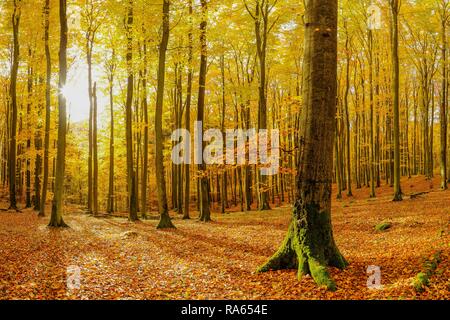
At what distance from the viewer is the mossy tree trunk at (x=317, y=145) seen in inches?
243

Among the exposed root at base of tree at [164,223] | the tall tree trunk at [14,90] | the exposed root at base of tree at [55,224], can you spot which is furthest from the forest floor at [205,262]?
the tall tree trunk at [14,90]

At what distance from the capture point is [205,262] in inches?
311

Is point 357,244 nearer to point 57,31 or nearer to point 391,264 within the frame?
point 391,264

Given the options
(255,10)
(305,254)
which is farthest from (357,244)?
(255,10)

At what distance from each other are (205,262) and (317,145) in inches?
152

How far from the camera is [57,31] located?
19.6m

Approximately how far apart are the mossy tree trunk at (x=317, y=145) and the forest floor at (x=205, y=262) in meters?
0.55

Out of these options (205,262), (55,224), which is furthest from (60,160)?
(205,262)

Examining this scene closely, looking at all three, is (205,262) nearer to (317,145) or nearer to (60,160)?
(317,145)

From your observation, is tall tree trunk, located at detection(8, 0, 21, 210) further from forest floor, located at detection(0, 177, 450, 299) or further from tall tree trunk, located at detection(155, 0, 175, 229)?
tall tree trunk, located at detection(155, 0, 175, 229)

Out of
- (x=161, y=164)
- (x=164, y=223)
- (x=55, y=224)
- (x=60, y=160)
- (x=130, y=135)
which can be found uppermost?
(x=130, y=135)

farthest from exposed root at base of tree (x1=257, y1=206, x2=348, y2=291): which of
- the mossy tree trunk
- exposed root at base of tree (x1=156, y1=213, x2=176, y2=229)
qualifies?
exposed root at base of tree (x1=156, y1=213, x2=176, y2=229)

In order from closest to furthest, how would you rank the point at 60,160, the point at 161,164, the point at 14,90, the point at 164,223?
the point at 60,160
the point at 164,223
the point at 161,164
the point at 14,90

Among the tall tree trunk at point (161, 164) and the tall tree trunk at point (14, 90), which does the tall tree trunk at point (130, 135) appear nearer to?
the tall tree trunk at point (161, 164)
